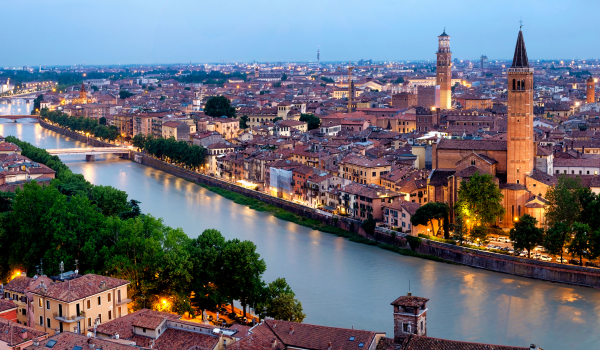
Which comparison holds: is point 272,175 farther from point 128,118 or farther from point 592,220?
point 128,118

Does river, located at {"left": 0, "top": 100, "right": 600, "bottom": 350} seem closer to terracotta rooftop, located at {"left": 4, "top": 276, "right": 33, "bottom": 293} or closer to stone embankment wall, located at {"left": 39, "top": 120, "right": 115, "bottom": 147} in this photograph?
terracotta rooftop, located at {"left": 4, "top": 276, "right": 33, "bottom": 293}

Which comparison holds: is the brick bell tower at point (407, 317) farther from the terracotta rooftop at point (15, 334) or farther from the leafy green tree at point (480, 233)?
the leafy green tree at point (480, 233)

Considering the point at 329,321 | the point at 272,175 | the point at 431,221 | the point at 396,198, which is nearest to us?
the point at 329,321

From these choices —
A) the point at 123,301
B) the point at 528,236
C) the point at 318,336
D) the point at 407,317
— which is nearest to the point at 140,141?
the point at 528,236

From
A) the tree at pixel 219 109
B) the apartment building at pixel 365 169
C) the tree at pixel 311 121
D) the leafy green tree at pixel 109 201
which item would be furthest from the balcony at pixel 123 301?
the tree at pixel 219 109

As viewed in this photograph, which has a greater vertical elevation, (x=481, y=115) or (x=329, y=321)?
(x=481, y=115)

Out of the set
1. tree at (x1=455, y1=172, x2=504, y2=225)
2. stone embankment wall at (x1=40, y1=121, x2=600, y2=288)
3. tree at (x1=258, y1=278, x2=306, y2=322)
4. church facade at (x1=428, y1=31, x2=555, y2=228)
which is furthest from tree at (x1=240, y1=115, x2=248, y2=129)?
tree at (x1=258, y1=278, x2=306, y2=322)

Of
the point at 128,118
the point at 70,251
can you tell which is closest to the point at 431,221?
the point at 70,251
